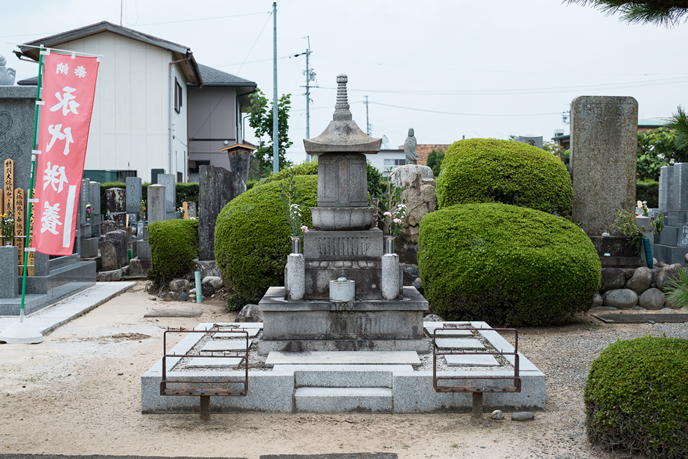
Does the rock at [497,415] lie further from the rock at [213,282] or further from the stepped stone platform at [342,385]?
the rock at [213,282]

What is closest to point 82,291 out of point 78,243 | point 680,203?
point 78,243

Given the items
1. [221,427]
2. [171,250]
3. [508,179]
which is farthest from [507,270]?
[171,250]

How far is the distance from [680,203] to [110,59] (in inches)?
755

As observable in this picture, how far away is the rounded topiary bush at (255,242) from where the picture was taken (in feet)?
31.1

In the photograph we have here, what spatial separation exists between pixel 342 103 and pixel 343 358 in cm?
322

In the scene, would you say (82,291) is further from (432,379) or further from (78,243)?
(432,379)

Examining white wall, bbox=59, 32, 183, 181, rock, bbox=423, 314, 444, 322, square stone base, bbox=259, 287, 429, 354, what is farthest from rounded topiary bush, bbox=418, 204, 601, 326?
white wall, bbox=59, 32, 183, 181

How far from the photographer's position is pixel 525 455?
4.35m

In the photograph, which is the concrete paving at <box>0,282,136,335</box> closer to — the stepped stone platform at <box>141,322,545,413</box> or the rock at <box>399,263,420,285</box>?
the stepped stone platform at <box>141,322,545,413</box>

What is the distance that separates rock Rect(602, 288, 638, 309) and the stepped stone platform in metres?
4.98

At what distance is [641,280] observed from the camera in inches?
400

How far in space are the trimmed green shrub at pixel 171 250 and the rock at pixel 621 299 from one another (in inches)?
306

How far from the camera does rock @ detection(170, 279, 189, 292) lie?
1156 cm

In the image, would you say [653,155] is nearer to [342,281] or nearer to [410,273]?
[410,273]
